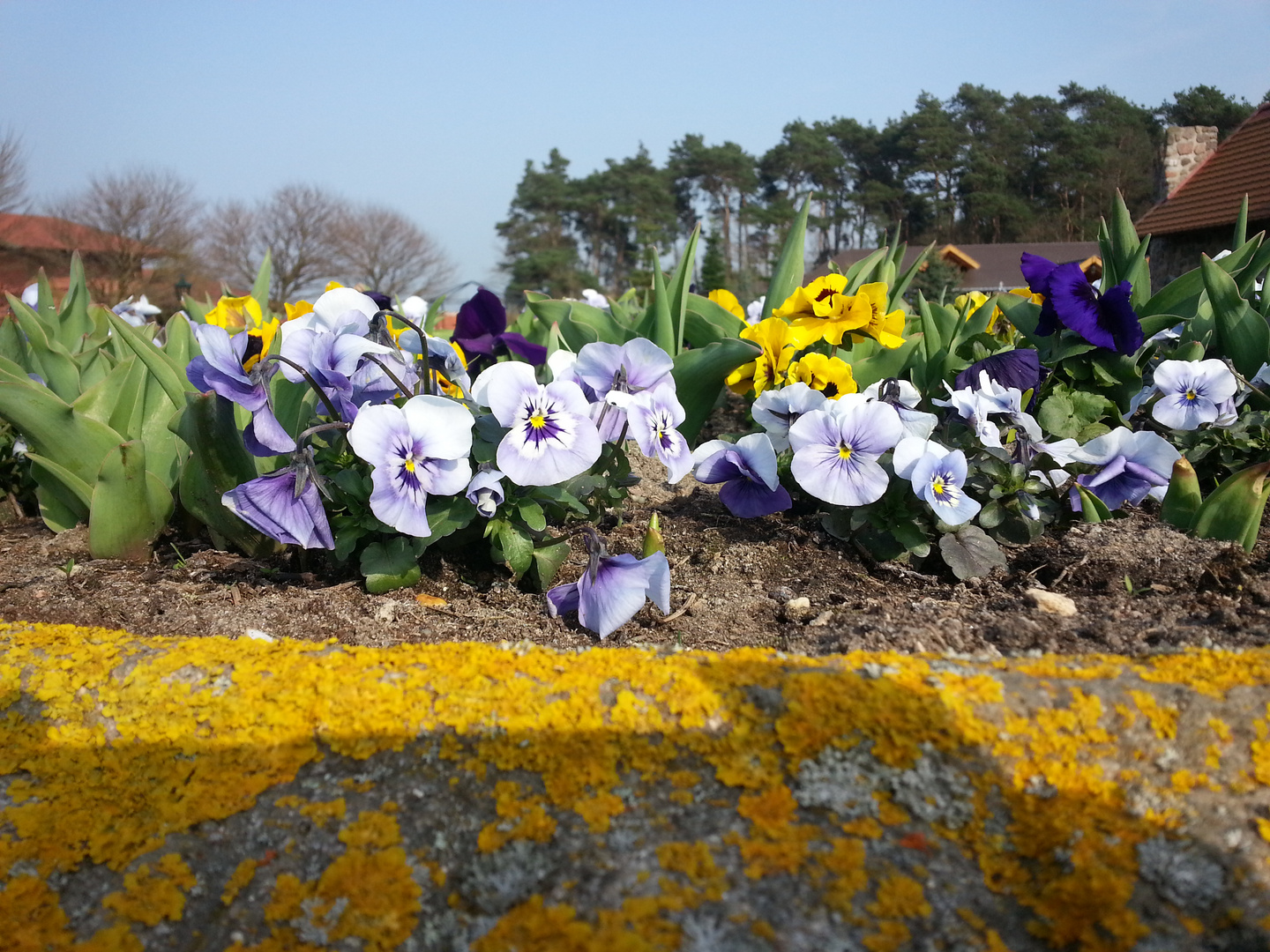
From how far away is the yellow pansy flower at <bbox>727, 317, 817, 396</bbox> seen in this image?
2535mm

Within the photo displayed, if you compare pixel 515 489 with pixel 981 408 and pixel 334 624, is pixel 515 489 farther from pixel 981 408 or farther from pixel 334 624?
pixel 981 408

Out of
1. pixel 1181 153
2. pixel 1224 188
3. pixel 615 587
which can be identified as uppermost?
pixel 1181 153

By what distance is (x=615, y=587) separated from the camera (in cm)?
162

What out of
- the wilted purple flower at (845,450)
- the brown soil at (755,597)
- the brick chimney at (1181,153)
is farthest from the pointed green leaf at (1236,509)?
the brick chimney at (1181,153)

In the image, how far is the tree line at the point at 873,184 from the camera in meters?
41.1

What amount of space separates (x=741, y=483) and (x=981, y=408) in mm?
564

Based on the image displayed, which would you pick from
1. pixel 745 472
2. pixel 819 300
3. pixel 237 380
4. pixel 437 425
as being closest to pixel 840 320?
pixel 819 300

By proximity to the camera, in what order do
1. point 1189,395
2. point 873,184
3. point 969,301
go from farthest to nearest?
point 873,184
point 969,301
point 1189,395

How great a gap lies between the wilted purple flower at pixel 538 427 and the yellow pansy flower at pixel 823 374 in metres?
0.92

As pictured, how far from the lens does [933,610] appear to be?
1629 millimetres

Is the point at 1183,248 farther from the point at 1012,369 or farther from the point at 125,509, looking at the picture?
the point at 125,509

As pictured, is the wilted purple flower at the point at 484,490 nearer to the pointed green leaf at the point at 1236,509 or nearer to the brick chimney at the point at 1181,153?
the pointed green leaf at the point at 1236,509

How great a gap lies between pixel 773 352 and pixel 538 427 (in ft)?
3.54

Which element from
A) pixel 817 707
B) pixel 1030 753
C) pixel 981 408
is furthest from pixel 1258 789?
pixel 981 408
